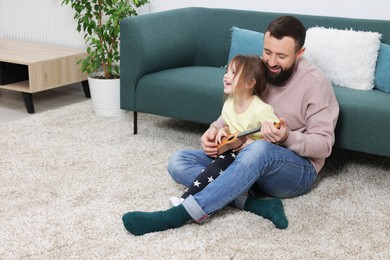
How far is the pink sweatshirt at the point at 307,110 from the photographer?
2.13 meters

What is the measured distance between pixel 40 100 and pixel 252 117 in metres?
2.24

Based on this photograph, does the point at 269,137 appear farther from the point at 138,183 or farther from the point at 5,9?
the point at 5,9

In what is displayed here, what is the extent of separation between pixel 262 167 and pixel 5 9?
10.7 feet

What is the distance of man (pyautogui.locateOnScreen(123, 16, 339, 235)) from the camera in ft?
6.61

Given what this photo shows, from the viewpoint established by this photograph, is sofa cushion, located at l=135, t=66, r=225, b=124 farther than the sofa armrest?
No

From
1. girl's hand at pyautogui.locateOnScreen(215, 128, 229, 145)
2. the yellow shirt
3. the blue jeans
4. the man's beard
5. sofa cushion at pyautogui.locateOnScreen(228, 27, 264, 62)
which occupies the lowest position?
the blue jeans

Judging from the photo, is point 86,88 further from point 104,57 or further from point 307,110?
point 307,110

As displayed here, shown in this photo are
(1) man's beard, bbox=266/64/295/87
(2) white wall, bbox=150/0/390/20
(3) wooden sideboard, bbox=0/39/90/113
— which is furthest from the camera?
(3) wooden sideboard, bbox=0/39/90/113

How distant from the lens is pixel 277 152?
209 cm

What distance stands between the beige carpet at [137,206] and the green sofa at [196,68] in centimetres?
23

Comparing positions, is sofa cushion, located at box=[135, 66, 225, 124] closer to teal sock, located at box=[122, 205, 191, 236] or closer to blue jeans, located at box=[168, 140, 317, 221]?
blue jeans, located at box=[168, 140, 317, 221]

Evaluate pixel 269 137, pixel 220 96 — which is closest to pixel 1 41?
pixel 220 96

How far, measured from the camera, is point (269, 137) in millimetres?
2068

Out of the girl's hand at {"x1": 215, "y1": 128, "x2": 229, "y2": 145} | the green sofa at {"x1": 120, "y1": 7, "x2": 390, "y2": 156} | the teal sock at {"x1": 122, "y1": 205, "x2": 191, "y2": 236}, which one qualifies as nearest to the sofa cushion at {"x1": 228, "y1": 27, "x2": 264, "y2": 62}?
the green sofa at {"x1": 120, "y1": 7, "x2": 390, "y2": 156}
